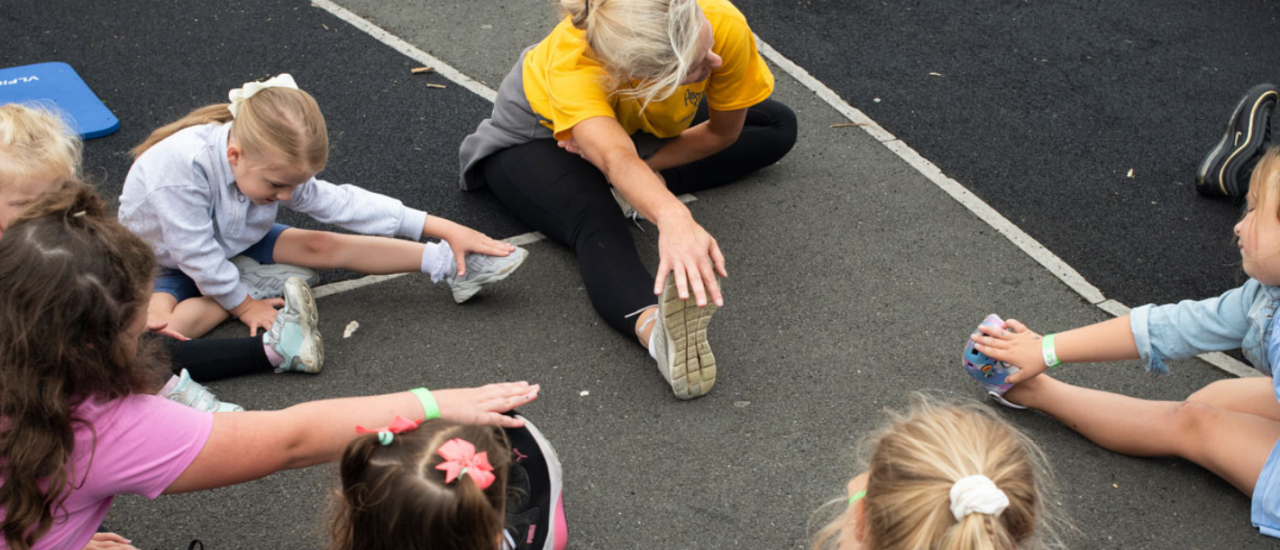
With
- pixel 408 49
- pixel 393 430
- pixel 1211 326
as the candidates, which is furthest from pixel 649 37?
pixel 408 49

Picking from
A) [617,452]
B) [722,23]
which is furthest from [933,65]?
[617,452]

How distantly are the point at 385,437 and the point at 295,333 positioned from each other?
115 centimetres

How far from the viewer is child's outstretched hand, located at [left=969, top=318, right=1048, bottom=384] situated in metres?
2.31

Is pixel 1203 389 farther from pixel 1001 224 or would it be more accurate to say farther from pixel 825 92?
pixel 825 92

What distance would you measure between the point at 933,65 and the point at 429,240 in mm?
2306

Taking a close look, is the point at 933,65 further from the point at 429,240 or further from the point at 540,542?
the point at 540,542

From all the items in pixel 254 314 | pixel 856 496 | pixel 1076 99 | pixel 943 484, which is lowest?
pixel 254 314

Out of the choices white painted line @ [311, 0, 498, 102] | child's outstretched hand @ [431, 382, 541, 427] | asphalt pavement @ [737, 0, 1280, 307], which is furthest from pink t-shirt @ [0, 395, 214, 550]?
asphalt pavement @ [737, 0, 1280, 307]

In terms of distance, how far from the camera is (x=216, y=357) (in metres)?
2.44

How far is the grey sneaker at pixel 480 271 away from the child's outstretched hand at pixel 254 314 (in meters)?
0.48

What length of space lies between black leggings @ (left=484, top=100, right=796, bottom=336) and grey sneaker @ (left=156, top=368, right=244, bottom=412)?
3.23ft

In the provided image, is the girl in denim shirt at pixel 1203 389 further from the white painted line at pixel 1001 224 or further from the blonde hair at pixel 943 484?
the blonde hair at pixel 943 484

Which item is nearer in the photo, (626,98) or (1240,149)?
(626,98)

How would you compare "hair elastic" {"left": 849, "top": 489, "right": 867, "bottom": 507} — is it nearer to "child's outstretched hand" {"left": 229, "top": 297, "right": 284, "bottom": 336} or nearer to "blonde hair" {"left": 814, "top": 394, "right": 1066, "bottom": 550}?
"blonde hair" {"left": 814, "top": 394, "right": 1066, "bottom": 550}
